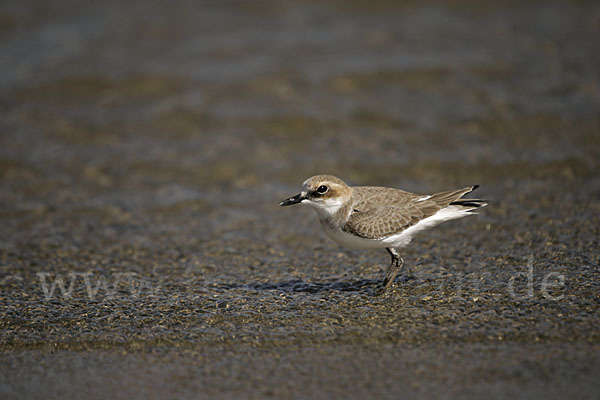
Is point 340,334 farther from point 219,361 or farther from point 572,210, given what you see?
point 572,210

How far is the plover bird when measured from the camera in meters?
5.90

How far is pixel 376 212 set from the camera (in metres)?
6.04

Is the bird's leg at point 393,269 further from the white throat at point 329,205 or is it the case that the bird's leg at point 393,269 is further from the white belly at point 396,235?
the white throat at point 329,205

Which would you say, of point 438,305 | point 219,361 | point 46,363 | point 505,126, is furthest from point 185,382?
point 505,126

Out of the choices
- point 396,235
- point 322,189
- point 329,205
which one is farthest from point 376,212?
point 322,189

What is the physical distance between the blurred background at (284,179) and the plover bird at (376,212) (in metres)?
0.51

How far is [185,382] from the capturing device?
4676mm

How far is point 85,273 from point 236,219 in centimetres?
212

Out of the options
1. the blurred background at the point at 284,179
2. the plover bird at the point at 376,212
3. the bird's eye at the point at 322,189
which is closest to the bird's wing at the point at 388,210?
the plover bird at the point at 376,212

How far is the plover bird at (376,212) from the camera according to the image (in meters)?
5.90

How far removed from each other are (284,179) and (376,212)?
3436 millimetres

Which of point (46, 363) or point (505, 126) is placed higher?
point (505, 126)

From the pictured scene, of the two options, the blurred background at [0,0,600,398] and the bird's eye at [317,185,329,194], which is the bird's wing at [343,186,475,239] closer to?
the bird's eye at [317,185,329,194]

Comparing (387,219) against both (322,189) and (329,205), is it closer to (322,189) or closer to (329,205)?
(329,205)
